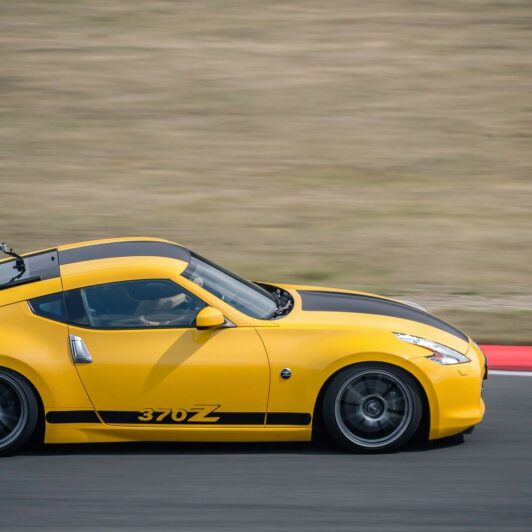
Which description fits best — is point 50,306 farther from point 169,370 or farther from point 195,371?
point 195,371

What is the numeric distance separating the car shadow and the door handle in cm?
68

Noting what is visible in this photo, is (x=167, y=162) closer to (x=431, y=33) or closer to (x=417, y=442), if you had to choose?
(x=431, y=33)

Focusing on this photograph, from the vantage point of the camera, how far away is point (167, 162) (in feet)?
51.3

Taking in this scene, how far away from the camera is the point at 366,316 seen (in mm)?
6605

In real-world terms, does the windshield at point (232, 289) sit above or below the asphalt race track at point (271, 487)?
above

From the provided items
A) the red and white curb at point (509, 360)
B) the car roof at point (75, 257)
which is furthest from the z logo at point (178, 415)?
the red and white curb at point (509, 360)

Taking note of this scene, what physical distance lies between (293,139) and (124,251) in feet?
32.0

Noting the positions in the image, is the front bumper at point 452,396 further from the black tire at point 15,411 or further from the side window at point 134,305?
the black tire at point 15,411

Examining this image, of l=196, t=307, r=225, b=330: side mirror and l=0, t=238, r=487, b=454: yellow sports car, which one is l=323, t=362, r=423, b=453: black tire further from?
l=196, t=307, r=225, b=330: side mirror

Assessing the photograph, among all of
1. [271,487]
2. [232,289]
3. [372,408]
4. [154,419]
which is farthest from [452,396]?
[154,419]

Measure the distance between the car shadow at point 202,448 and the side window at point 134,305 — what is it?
2.77ft

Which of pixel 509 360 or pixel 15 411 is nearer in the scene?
pixel 15 411

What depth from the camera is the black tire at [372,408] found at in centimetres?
622

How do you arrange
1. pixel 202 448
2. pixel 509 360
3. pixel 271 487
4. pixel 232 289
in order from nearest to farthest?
pixel 271 487 → pixel 202 448 → pixel 232 289 → pixel 509 360
